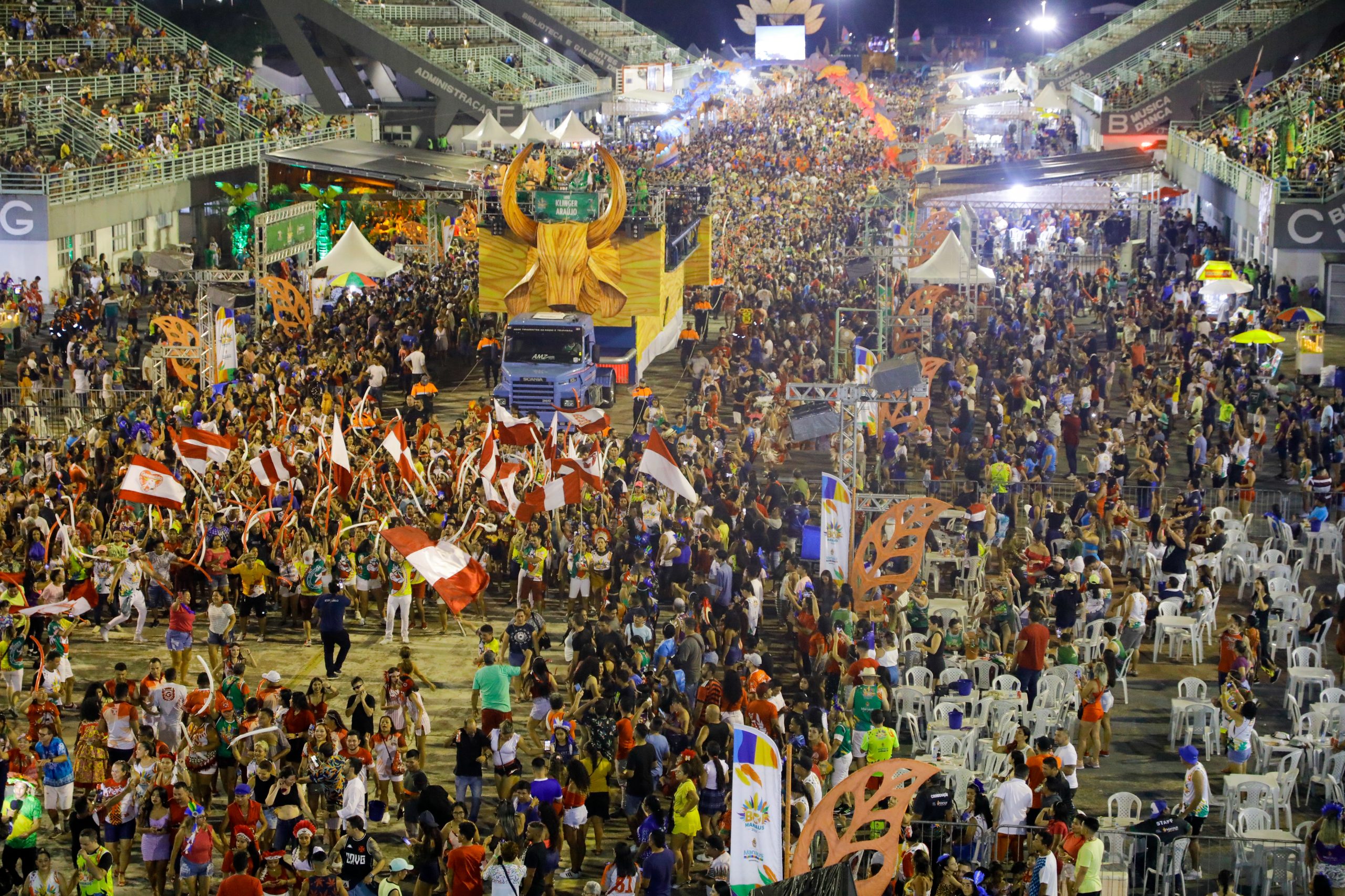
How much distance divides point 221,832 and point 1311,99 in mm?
35440

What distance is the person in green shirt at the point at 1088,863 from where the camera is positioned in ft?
38.8

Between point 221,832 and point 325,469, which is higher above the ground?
point 325,469

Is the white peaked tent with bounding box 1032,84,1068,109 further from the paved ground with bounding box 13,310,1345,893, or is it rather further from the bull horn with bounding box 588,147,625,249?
the paved ground with bounding box 13,310,1345,893

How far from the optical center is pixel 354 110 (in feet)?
210

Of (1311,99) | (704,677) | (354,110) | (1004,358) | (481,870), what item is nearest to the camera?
(481,870)

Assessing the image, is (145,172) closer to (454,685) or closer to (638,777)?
(454,685)

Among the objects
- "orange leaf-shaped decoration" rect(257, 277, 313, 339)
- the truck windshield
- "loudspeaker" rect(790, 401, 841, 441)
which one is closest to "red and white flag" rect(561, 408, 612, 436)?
"loudspeaker" rect(790, 401, 841, 441)

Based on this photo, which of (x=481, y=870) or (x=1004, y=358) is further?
(x=1004, y=358)

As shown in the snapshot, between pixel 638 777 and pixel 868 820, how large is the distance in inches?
116

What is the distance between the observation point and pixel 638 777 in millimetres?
13594

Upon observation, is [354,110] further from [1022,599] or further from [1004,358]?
[1022,599]

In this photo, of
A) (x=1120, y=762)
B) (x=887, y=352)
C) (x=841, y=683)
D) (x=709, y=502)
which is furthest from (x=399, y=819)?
(x=887, y=352)

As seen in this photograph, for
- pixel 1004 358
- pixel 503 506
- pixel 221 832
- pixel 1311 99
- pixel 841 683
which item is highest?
pixel 1311 99

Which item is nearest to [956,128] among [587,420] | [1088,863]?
[587,420]
